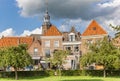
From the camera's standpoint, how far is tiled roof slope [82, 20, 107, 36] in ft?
275

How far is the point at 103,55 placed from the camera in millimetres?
59875

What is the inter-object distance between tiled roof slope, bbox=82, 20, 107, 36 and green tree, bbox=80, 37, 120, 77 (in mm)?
21451

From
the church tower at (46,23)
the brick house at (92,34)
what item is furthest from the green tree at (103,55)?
the church tower at (46,23)

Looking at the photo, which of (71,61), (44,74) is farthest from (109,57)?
(71,61)

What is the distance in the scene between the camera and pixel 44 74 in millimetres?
64062

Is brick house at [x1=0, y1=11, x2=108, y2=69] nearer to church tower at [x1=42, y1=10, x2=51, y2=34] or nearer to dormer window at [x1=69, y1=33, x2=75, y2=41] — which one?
dormer window at [x1=69, y1=33, x2=75, y2=41]

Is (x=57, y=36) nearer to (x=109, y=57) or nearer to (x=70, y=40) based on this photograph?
(x=70, y=40)

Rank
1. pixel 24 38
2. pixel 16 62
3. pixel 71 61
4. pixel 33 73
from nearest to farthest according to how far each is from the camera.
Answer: pixel 16 62 → pixel 33 73 → pixel 71 61 → pixel 24 38

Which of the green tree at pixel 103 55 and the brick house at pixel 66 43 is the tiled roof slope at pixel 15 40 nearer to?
the brick house at pixel 66 43

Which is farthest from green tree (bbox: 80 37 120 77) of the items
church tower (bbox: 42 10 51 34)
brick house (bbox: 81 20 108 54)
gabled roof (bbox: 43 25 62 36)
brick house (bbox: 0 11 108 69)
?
church tower (bbox: 42 10 51 34)

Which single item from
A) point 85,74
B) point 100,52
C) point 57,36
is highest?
point 57,36

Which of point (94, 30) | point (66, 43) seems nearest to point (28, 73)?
point (66, 43)

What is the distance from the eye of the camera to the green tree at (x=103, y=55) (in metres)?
58.7

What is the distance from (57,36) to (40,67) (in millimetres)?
10584
